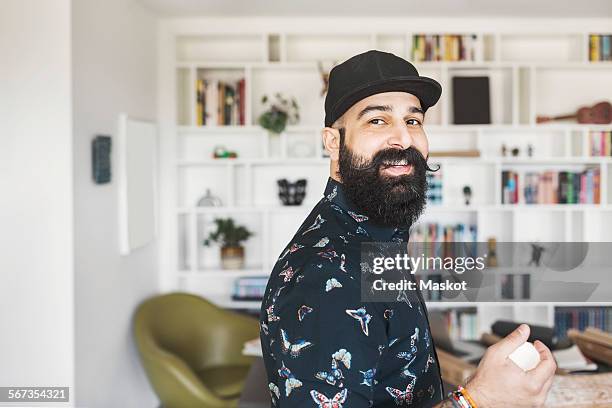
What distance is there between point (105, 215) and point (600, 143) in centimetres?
351

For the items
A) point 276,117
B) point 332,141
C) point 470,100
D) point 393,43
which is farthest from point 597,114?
point 332,141

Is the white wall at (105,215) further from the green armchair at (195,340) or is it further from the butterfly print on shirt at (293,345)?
the butterfly print on shirt at (293,345)

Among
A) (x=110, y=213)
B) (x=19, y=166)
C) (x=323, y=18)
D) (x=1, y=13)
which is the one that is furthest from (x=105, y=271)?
(x=323, y=18)

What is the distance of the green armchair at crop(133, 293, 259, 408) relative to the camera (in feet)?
12.8

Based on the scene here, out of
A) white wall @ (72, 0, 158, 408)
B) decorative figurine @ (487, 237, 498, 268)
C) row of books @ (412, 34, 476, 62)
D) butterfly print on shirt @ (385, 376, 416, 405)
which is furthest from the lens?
row of books @ (412, 34, 476, 62)

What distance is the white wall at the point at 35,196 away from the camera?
3113 millimetres

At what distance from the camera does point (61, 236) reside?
125 inches

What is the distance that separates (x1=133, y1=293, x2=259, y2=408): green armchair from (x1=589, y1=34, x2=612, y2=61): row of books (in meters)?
3.13

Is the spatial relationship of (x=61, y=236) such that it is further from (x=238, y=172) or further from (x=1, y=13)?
(x=238, y=172)

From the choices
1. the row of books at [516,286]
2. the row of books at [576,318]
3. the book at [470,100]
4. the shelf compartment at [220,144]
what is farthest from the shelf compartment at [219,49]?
the row of books at [516,286]

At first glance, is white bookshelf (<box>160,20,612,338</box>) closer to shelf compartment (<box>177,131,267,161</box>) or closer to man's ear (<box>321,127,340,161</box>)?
shelf compartment (<box>177,131,267,161</box>)

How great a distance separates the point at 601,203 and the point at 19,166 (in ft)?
12.8

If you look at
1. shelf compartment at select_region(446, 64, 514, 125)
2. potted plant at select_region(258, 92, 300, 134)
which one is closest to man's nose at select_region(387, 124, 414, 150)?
potted plant at select_region(258, 92, 300, 134)

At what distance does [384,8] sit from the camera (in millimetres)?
4539
